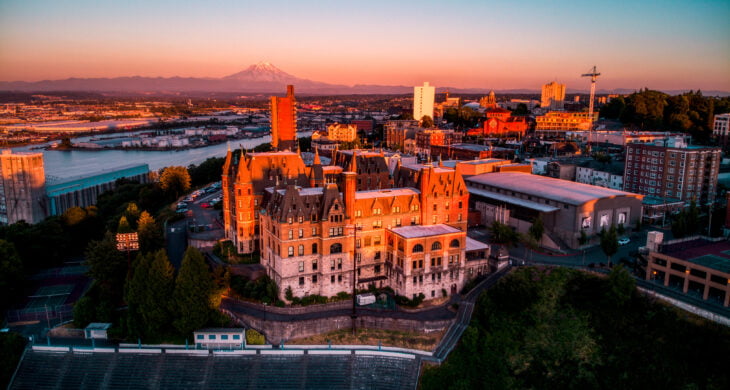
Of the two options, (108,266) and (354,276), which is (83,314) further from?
(354,276)

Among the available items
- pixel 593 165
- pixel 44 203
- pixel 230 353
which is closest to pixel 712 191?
pixel 593 165

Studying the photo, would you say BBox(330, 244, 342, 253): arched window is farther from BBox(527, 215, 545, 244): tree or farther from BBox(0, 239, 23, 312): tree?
BBox(0, 239, 23, 312): tree

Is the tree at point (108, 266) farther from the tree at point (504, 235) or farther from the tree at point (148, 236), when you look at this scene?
the tree at point (504, 235)

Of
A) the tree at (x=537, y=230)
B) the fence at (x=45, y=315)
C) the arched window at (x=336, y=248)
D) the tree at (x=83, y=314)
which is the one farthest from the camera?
the tree at (x=537, y=230)

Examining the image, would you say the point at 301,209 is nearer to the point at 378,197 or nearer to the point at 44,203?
the point at 378,197

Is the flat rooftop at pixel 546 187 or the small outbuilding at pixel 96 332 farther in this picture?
the flat rooftop at pixel 546 187

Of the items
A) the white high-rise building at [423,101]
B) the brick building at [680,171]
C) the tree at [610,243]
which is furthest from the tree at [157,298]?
the white high-rise building at [423,101]

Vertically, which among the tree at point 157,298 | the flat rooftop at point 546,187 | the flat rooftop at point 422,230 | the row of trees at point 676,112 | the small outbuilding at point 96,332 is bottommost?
the small outbuilding at point 96,332

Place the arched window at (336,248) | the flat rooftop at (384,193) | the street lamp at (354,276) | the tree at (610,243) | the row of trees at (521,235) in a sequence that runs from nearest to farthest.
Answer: the street lamp at (354,276) < the arched window at (336,248) < the flat rooftop at (384,193) < the tree at (610,243) < the row of trees at (521,235)
